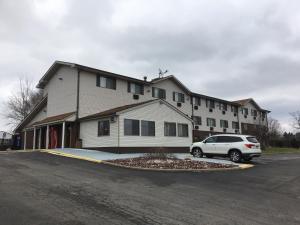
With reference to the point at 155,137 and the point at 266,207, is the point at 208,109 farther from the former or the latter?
the point at 266,207

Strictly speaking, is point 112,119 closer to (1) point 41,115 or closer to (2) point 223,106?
(1) point 41,115

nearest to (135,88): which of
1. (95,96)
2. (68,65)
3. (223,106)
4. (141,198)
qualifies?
(95,96)

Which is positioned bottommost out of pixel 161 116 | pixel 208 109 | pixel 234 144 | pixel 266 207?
pixel 266 207

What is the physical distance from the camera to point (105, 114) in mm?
23797

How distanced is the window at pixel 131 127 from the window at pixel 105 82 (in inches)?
237

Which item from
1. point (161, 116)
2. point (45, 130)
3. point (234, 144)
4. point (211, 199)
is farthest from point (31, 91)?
point (211, 199)

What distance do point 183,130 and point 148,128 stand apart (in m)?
4.76

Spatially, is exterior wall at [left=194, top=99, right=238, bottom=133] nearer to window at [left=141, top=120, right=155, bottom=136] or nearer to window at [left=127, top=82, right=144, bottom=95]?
window at [left=127, top=82, right=144, bottom=95]

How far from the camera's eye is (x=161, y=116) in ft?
86.5

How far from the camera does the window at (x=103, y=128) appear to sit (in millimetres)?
23798

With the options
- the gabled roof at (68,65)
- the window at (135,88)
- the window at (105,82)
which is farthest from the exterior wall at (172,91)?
the window at (105,82)

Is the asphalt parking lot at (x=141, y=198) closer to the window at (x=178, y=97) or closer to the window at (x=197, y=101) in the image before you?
the window at (x=178, y=97)

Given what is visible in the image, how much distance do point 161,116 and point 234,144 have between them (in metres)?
8.08

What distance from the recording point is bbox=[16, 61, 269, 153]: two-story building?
940 inches
